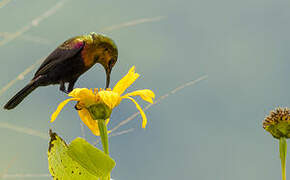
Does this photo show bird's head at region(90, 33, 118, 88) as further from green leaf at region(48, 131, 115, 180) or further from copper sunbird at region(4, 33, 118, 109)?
green leaf at region(48, 131, 115, 180)

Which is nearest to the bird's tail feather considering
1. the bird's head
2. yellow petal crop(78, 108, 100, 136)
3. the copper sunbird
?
the copper sunbird

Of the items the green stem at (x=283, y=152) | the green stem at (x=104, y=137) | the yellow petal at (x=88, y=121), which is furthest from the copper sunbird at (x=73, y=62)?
the green stem at (x=283, y=152)

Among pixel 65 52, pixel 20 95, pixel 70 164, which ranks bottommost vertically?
pixel 70 164

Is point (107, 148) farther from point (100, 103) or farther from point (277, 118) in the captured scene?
point (277, 118)

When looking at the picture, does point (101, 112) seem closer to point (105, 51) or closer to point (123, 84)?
point (123, 84)

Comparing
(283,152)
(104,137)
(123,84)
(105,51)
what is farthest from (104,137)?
(105,51)

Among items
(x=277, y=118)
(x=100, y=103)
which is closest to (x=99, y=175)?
(x=100, y=103)
